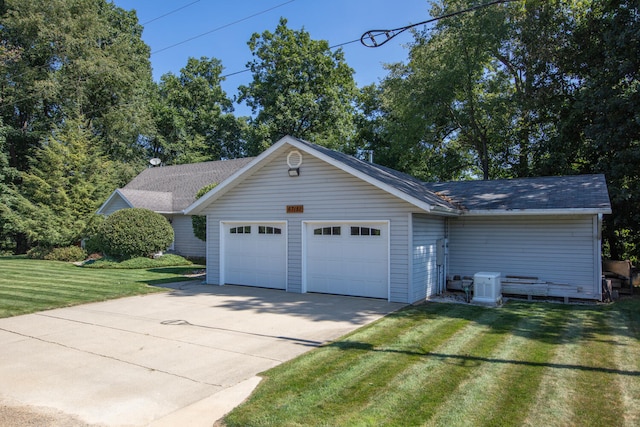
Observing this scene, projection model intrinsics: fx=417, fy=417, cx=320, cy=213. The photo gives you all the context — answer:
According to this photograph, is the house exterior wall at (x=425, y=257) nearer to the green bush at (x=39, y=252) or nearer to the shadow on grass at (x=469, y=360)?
the shadow on grass at (x=469, y=360)

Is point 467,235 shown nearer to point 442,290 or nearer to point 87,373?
point 442,290

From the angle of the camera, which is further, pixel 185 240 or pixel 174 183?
pixel 174 183

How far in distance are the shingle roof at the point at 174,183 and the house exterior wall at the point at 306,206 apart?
1071 centimetres

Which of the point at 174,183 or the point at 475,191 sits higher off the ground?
the point at 174,183

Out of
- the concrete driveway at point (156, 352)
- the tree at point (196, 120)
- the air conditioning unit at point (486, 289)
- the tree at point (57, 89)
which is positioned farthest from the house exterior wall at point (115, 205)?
the air conditioning unit at point (486, 289)

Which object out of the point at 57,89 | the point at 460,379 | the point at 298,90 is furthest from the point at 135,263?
the point at 298,90

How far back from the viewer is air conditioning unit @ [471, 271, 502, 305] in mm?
10328

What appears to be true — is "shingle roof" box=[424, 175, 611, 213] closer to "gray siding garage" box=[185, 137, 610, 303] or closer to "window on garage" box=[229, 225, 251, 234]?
"gray siding garage" box=[185, 137, 610, 303]

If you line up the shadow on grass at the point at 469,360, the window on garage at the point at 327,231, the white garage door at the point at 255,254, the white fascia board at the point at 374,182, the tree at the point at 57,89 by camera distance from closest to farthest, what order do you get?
the shadow on grass at the point at 469,360
the white fascia board at the point at 374,182
the window on garage at the point at 327,231
the white garage door at the point at 255,254
the tree at the point at 57,89

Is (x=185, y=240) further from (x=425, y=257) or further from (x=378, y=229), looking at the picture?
(x=425, y=257)

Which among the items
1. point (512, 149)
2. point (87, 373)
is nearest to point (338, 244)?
point (87, 373)

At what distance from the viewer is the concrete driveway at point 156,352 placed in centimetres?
445

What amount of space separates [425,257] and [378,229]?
1527mm

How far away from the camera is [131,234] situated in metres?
18.7
